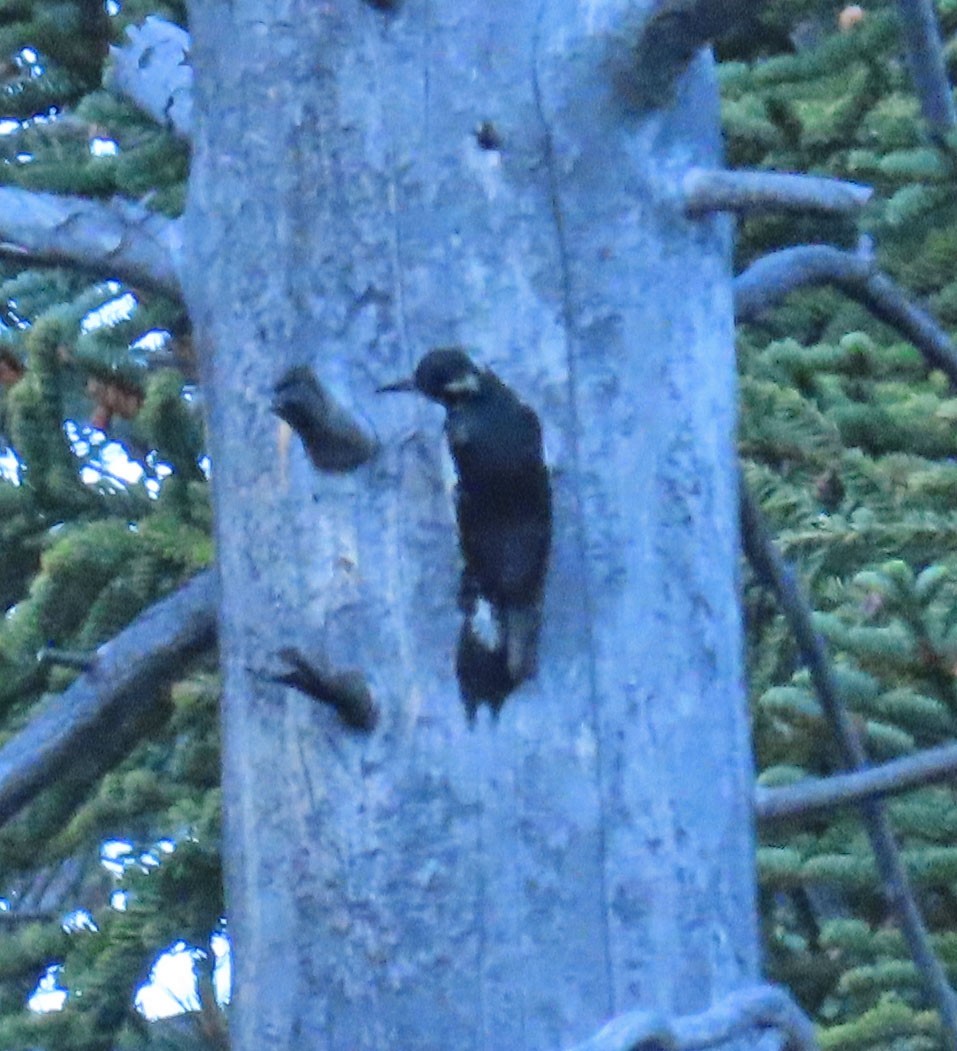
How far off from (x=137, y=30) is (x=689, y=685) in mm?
Answer: 922

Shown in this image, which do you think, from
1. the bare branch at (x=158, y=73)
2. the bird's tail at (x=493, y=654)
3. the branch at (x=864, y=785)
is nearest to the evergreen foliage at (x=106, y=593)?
the bare branch at (x=158, y=73)

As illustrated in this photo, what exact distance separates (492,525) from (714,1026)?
33cm

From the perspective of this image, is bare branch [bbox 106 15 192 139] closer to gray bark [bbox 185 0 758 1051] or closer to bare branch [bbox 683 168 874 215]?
gray bark [bbox 185 0 758 1051]

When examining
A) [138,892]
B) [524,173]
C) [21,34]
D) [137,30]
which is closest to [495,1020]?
[524,173]

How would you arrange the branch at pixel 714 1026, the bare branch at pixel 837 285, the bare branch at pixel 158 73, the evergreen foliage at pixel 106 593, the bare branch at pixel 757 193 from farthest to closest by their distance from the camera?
the evergreen foliage at pixel 106 593, the bare branch at pixel 158 73, the bare branch at pixel 837 285, the bare branch at pixel 757 193, the branch at pixel 714 1026

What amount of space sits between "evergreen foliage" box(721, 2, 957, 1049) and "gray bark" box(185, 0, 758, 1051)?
3.53 ft

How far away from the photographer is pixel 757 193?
122 cm

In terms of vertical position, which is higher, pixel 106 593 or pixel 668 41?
pixel 106 593

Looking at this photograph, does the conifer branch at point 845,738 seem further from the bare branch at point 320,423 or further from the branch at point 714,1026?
the bare branch at point 320,423

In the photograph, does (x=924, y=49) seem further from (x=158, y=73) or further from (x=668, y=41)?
(x=158, y=73)

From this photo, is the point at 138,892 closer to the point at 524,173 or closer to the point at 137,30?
the point at 137,30

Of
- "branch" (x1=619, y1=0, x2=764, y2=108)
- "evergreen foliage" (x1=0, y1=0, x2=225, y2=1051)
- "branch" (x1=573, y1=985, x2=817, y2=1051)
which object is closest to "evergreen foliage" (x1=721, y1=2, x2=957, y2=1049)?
"evergreen foliage" (x1=0, y1=0, x2=225, y2=1051)

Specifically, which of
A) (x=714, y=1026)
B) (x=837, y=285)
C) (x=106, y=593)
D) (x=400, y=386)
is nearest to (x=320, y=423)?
(x=400, y=386)

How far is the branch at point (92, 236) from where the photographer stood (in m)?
1.40
